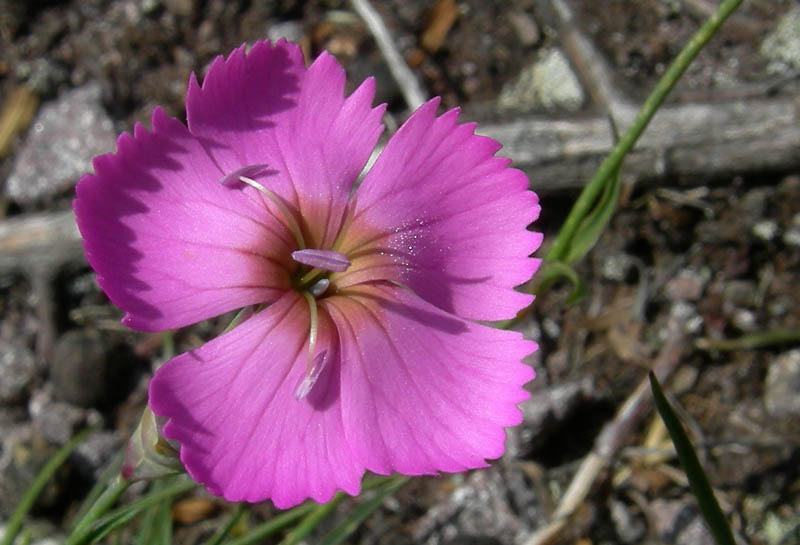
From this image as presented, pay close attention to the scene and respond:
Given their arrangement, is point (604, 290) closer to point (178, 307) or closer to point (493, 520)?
point (493, 520)

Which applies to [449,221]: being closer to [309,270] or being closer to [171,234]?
[309,270]

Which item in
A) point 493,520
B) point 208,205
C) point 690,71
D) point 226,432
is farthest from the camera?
point 690,71

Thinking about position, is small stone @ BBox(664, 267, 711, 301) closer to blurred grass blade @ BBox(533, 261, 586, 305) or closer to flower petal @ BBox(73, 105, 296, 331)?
blurred grass blade @ BBox(533, 261, 586, 305)

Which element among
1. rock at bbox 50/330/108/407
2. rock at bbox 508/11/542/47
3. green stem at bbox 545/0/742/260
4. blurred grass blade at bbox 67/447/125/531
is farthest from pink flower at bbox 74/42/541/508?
rock at bbox 508/11/542/47

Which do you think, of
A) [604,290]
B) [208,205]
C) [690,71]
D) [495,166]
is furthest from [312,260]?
[690,71]

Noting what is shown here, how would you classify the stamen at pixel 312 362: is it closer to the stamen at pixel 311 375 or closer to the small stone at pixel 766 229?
the stamen at pixel 311 375

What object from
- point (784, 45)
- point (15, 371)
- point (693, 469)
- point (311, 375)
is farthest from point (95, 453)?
point (784, 45)

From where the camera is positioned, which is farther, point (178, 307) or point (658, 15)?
point (658, 15)
